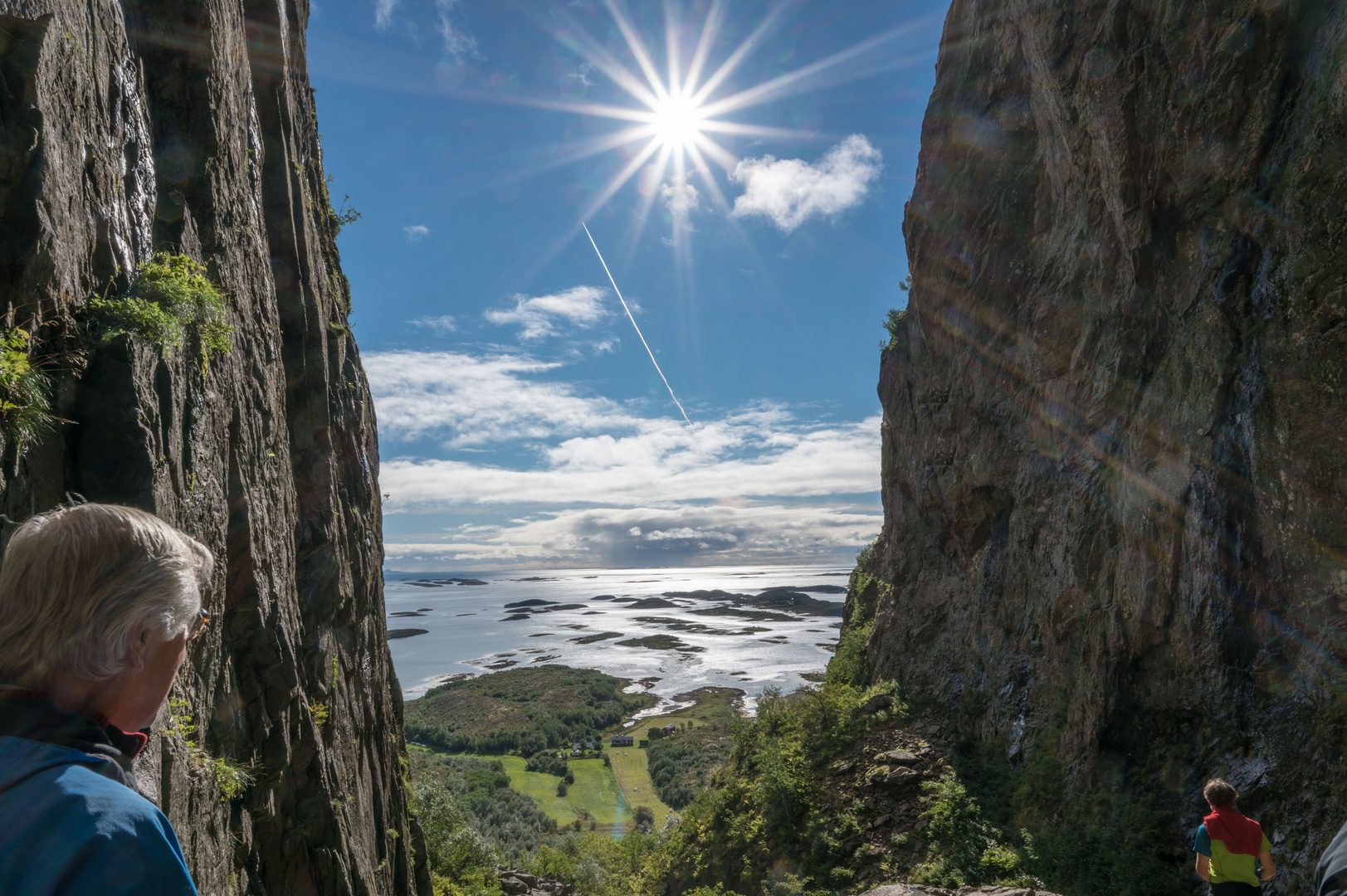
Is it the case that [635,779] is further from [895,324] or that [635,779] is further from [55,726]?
[55,726]

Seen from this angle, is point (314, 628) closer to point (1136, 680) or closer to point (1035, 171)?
point (1136, 680)

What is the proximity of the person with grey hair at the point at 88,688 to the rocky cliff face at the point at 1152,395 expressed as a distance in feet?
49.4

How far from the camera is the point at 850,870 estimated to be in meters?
17.2

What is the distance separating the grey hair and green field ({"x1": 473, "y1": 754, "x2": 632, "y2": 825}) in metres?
63.3

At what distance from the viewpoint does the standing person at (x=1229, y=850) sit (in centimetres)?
724

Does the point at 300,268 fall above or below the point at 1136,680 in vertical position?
above

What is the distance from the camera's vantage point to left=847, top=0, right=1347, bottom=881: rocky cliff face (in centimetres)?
1086

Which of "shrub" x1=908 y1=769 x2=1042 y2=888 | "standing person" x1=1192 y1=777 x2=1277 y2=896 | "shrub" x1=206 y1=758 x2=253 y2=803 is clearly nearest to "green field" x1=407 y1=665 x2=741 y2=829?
"shrub" x1=908 y1=769 x2=1042 y2=888

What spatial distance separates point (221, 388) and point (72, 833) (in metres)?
7.53

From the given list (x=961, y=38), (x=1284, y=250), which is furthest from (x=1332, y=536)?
(x=961, y=38)

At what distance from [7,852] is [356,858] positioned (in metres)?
13.0

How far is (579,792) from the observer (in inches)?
2507

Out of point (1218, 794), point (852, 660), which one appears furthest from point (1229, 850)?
point (852, 660)

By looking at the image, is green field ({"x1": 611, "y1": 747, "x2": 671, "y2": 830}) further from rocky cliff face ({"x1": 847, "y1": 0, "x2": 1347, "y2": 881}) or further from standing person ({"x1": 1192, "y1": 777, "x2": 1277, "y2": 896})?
standing person ({"x1": 1192, "y1": 777, "x2": 1277, "y2": 896})
